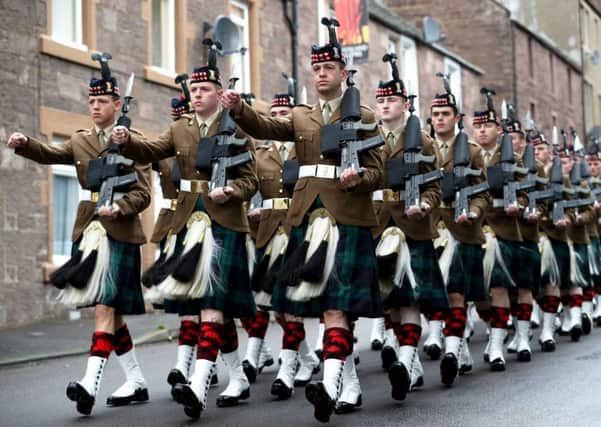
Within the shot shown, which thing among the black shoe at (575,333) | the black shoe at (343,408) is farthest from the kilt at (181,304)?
the black shoe at (575,333)

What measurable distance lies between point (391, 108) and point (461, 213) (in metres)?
1.32

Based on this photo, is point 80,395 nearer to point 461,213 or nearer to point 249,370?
point 249,370

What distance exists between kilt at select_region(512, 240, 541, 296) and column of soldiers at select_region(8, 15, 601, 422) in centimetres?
18

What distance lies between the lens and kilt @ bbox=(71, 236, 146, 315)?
314 inches

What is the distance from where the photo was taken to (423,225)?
8875 mm

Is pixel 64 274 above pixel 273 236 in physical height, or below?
below

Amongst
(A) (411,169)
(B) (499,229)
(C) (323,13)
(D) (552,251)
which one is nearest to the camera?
(A) (411,169)

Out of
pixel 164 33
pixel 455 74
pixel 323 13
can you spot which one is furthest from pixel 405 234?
pixel 455 74

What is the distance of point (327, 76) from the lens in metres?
7.40

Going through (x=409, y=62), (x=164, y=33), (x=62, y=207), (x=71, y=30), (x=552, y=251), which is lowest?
(x=552, y=251)

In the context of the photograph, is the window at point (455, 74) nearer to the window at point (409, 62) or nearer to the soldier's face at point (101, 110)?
the window at point (409, 62)

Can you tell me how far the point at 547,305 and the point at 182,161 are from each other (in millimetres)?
5326

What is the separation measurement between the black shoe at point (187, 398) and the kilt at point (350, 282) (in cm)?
80

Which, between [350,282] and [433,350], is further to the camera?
[433,350]
